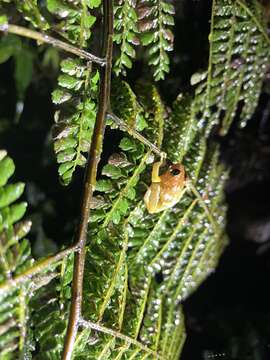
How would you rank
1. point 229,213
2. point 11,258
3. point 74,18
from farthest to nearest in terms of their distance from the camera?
point 229,213 → point 74,18 → point 11,258

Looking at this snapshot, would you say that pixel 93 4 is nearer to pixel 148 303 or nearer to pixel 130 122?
pixel 130 122

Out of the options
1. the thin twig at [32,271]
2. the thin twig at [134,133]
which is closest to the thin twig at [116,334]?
the thin twig at [32,271]

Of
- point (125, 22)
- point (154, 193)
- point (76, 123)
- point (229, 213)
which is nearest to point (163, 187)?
point (154, 193)

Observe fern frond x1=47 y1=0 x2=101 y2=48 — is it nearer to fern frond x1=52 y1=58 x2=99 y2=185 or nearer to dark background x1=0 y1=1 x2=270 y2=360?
fern frond x1=52 y1=58 x2=99 y2=185

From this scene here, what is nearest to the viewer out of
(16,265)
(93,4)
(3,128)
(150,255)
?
(16,265)

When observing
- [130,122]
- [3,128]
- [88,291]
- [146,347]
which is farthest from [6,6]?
[146,347]

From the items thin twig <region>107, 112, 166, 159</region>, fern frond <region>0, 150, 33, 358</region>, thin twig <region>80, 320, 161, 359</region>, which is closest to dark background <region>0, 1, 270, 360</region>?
thin twig <region>80, 320, 161, 359</region>

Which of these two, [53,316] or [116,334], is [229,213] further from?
[53,316]
